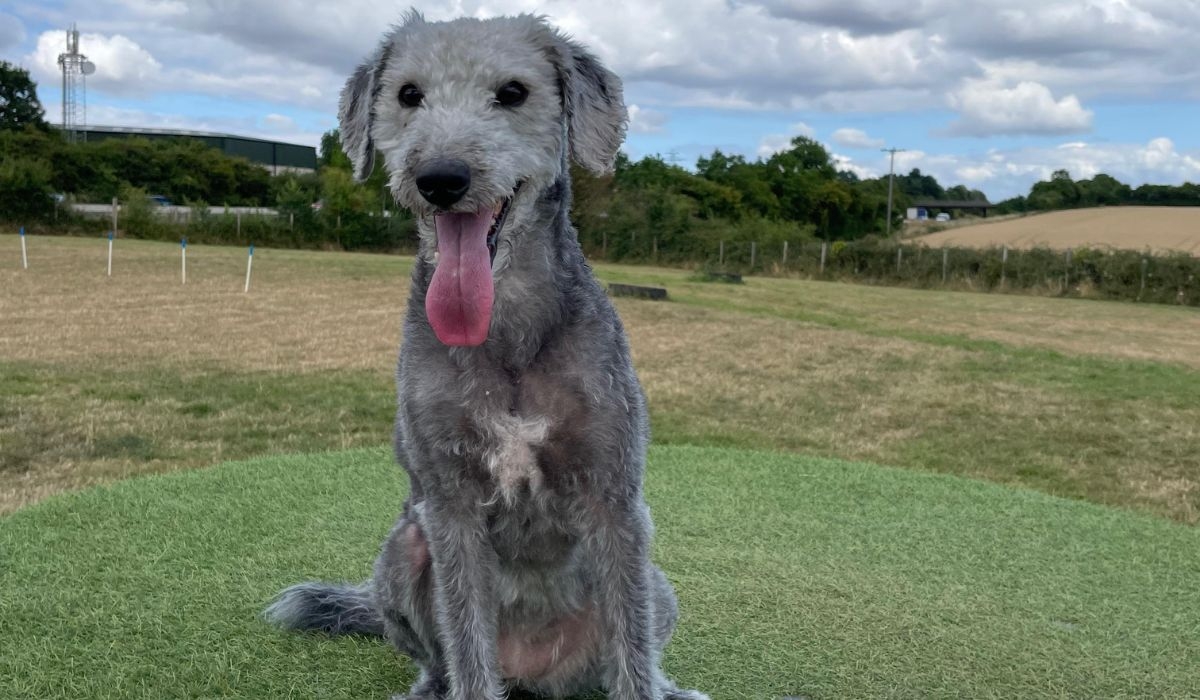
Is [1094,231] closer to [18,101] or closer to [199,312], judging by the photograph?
[199,312]

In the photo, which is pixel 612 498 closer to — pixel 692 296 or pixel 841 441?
pixel 841 441

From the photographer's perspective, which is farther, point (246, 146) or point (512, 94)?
point (246, 146)

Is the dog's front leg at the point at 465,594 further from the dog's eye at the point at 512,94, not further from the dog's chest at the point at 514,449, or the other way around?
the dog's eye at the point at 512,94

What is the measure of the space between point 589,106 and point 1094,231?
155ft

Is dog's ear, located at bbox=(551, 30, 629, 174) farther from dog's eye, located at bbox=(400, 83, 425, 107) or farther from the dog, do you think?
dog's eye, located at bbox=(400, 83, 425, 107)

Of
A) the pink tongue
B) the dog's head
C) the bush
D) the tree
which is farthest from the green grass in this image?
the tree

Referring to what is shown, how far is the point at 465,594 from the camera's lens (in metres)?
3.26

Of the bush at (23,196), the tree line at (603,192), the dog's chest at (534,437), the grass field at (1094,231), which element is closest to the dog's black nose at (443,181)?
the dog's chest at (534,437)

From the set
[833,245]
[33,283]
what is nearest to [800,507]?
[33,283]

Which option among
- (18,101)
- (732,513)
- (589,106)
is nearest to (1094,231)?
(732,513)

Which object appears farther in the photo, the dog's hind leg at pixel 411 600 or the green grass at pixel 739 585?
the green grass at pixel 739 585

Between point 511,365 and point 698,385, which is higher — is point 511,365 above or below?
above

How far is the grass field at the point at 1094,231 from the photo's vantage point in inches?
1537

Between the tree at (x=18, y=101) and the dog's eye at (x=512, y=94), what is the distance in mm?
70390
